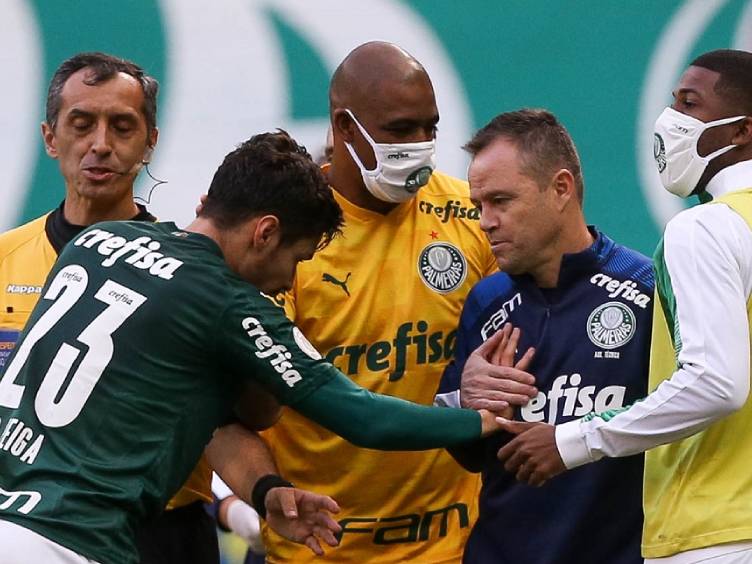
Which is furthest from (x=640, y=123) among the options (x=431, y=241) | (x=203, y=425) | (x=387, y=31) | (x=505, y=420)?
(x=203, y=425)

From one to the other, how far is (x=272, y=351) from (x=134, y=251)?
15.2 inches

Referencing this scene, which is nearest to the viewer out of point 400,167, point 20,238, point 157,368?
point 157,368

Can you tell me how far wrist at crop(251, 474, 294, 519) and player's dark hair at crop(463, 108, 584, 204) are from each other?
39.7 inches

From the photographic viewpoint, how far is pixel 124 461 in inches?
122

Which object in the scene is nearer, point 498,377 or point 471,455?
point 498,377

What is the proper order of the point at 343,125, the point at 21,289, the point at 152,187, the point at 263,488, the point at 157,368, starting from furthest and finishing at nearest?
1. the point at 152,187
2. the point at 21,289
3. the point at 343,125
4. the point at 263,488
5. the point at 157,368

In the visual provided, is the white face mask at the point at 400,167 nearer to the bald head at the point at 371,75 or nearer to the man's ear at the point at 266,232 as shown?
the bald head at the point at 371,75

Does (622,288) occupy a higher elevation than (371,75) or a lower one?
lower

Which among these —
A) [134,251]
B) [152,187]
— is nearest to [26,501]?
[134,251]

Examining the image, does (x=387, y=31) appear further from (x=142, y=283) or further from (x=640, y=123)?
(x=142, y=283)

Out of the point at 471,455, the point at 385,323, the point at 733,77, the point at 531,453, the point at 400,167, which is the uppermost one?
the point at 733,77

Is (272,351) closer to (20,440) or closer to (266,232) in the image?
(266,232)

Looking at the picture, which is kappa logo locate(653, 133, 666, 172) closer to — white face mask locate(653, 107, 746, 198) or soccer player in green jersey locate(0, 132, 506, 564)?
white face mask locate(653, 107, 746, 198)

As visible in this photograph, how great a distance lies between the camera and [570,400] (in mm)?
3605
